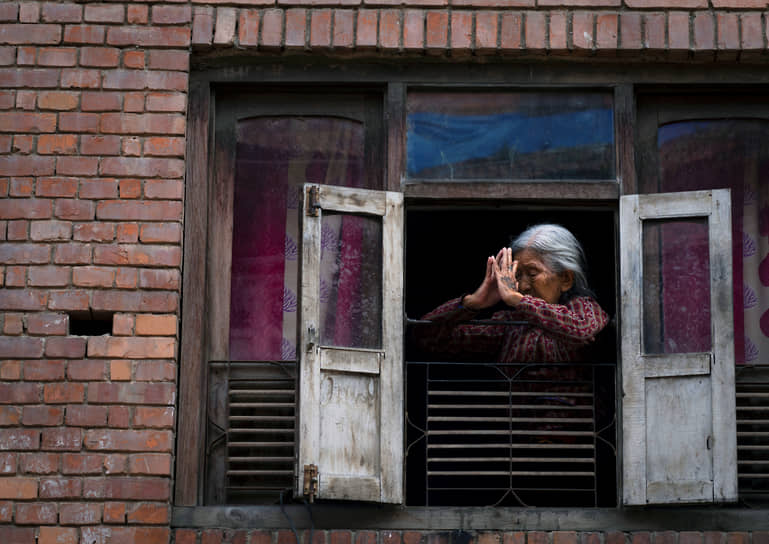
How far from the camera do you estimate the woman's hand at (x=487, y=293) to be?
20.7 ft

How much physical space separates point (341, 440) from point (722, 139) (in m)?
2.35

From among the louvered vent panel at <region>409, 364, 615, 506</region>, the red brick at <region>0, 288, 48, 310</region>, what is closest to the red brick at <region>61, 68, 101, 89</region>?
the red brick at <region>0, 288, 48, 310</region>

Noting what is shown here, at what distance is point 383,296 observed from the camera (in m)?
6.07

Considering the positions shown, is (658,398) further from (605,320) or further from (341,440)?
(341,440)

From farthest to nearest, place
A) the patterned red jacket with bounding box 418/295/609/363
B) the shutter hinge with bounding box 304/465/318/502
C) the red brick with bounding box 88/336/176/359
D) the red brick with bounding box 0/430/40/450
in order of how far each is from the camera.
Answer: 1. the patterned red jacket with bounding box 418/295/609/363
2. the red brick with bounding box 88/336/176/359
3. the red brick with bounding box 0/430/40/450
4. the shutter hinge with bounding box 304/465/318/502

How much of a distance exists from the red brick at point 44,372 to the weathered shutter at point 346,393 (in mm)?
1059

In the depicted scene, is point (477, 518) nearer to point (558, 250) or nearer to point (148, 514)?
point (148, 514)

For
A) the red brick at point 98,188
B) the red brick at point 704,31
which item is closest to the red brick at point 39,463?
the red brick at point 98,188

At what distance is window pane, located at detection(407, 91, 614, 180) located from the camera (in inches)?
255

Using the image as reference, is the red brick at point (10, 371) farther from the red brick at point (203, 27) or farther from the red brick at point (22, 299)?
the red brick at point (203, 27)

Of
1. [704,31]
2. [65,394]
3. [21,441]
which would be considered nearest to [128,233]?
[65,394]

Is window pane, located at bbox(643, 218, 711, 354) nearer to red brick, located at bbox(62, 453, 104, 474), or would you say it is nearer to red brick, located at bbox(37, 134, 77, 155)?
red brick, located at bbox(62, 453, 104, 474)

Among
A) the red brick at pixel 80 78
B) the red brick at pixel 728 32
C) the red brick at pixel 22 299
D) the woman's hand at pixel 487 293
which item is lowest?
the red brick at pixel 22 299

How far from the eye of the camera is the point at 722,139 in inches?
261
